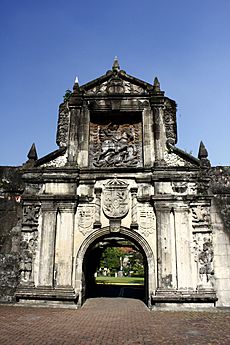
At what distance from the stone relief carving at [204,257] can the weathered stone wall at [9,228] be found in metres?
5.79

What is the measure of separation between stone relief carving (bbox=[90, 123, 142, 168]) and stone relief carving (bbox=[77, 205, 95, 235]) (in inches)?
62.2

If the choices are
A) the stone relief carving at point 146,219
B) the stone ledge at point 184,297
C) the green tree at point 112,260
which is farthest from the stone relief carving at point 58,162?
the green tree at point 112,260

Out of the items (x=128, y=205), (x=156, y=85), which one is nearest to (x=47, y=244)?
(x=128, y=205)

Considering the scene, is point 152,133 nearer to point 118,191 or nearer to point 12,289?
point 118,191

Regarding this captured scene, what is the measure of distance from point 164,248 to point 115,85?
250 inches

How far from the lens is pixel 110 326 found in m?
7.44

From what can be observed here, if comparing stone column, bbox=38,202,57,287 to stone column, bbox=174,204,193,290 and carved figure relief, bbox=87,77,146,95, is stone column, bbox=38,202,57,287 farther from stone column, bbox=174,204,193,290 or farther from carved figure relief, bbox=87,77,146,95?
carved figure relief, bbox=87,77,146,95

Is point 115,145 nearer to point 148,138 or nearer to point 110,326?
point 148,138

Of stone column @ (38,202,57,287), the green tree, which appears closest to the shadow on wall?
stone column @ (38,202,57,287)

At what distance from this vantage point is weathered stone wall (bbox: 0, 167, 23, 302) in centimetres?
A: 1056

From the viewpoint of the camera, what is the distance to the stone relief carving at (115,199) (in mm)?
10828

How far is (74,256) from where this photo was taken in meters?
10.6

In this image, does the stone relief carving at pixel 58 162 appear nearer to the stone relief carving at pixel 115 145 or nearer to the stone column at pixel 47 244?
the stone relief carving at pixel 115 145

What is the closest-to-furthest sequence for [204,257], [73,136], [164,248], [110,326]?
1. [110,326]
2. [204,257]
3. [164,248]
4. [73,136]
